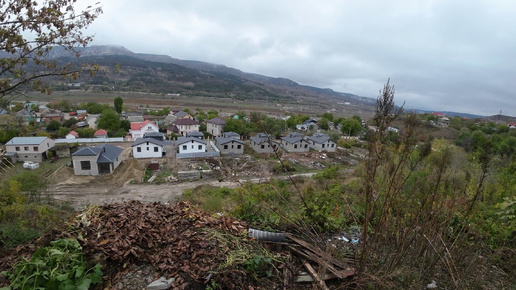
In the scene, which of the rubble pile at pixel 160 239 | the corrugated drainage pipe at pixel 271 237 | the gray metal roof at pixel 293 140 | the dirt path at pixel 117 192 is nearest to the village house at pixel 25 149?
the dirt path at pixel 117 192

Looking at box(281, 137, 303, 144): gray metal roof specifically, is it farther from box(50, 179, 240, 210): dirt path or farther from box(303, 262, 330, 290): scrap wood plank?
box(303, 262, 330, 290): scrap wood plank

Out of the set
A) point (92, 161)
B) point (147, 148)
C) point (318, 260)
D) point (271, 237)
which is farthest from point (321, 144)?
point (318, 260)

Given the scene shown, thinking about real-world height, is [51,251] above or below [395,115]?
below

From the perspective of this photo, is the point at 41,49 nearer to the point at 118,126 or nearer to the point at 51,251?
the point at 51,251

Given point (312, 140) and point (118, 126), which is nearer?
point (312, 140)

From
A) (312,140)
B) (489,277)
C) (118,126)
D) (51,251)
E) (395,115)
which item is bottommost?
(118,126)

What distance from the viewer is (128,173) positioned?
55.3ft

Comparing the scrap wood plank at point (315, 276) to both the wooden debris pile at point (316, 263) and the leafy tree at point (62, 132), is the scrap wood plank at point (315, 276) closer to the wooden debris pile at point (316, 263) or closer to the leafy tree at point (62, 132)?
the wooden debris pile at point (316, 263)

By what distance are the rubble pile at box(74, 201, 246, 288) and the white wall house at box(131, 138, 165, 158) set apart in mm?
17952

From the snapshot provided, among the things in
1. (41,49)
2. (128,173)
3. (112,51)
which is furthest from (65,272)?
(112,51)

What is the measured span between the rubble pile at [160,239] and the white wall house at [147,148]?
17952mm

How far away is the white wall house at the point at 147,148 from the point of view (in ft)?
64.7

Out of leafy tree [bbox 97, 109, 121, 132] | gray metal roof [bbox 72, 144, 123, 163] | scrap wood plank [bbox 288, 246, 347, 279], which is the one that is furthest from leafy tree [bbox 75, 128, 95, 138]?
scrap wood plank [bbox 288, 246, 347, 279]

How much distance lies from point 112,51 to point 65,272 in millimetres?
208851
